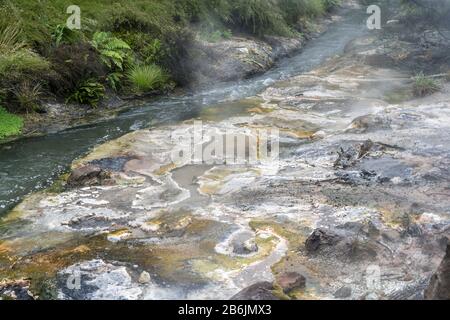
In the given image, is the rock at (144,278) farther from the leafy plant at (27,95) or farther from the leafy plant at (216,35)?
the leafy plant at (216,35)

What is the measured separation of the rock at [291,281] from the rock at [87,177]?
3.86m

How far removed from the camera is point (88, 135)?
10.7 meters

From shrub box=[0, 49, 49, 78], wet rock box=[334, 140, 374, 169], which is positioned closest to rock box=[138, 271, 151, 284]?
wet rock box=[334, 140, 374, 169]

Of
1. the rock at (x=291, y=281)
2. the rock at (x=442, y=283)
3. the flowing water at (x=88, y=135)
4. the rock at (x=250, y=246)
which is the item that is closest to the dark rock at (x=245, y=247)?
the rock at (x=250, y=246)

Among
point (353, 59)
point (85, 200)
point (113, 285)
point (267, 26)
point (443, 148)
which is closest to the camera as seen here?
point (113, 285)

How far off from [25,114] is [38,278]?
646 cm

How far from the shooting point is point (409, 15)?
20656 mm

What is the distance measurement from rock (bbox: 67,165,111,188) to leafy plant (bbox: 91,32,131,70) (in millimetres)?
5285

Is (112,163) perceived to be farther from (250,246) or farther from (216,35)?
(216,35)

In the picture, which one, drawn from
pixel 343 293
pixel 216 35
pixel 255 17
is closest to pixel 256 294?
pixel 343 293

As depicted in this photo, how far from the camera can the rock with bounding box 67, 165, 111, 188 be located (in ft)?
26.6

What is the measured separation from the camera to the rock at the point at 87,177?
26.6ft

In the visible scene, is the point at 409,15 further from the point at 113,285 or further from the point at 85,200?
the point at 113,285
